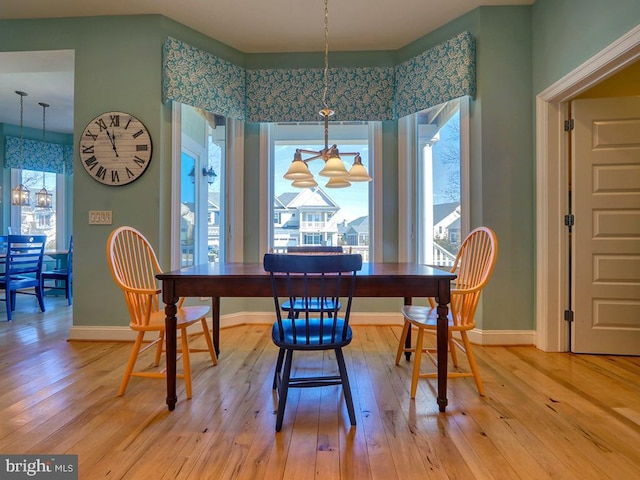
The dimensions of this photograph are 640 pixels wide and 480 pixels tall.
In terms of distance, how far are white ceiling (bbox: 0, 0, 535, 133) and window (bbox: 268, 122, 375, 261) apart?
0.80 metres

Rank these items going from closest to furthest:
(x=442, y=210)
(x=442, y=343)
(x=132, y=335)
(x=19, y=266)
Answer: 1. (x=442, y=343)
2. (x=132, y=335)
3. (x=442, y=210)
4. (x=19, y=266)

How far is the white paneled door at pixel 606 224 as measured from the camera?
2.52 m

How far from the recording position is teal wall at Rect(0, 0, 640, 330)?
282 cm

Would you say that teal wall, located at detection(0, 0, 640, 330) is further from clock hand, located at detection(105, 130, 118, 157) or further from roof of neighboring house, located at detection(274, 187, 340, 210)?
roof of neighboring house, located at detection(274, 187, 340, 210)

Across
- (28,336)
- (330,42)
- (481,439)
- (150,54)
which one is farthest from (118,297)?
(330,42)

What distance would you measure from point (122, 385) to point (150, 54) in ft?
8.80

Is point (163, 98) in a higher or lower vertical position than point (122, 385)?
higher

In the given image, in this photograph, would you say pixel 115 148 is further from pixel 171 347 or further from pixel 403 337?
pixel 403 337

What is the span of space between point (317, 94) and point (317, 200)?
107 centimetres

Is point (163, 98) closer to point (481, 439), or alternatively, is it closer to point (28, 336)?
point (28, 336)

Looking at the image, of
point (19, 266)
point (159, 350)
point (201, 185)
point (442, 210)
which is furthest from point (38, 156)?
point (442, 210)

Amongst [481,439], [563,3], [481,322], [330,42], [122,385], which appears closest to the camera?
[481,439]

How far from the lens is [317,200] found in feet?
12.0

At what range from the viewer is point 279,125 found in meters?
3.63
